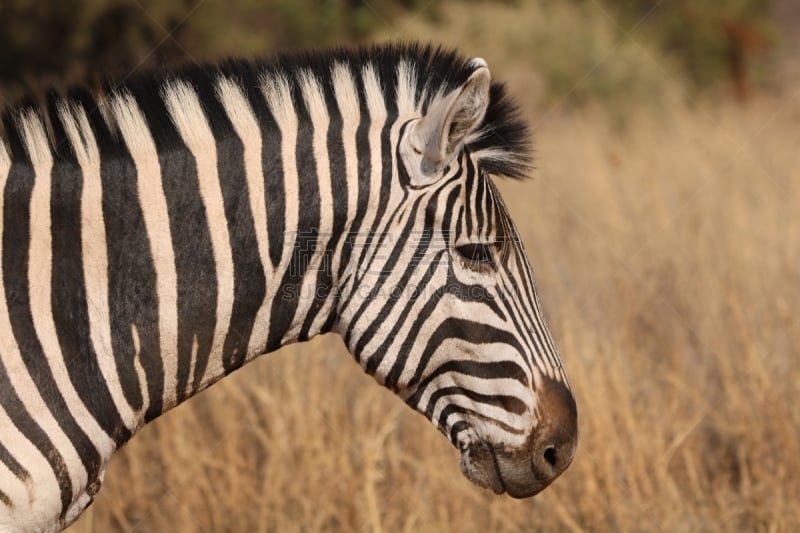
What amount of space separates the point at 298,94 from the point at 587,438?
2749mm

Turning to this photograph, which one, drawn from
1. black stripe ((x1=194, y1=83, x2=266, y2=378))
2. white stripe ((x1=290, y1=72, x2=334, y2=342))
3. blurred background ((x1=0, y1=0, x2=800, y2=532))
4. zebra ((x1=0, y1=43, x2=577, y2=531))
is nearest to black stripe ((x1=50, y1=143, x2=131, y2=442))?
zebra ((x1=0, y1=43, x2=577, y2=531))

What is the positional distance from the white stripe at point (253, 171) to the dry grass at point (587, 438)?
1.19 meters

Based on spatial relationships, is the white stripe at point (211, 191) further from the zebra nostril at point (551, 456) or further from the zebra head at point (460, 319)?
the zebra nostril at point (551, 456)

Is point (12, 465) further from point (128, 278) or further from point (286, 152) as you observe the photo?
point (286, 152)

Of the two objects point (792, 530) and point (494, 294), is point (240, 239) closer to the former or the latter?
point (494, 294)

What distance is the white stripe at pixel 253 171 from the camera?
251 centimetres

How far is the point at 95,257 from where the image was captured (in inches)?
95.0

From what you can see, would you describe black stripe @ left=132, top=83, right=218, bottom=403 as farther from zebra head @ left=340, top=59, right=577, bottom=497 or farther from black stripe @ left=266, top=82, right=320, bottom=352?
zebra head @ left=340, top=59, right=577, bottom=497

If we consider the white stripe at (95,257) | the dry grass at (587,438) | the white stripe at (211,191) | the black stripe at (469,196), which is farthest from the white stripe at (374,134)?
the dry grass at (587,438)

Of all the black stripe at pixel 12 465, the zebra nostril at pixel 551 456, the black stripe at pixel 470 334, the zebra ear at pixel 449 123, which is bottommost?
the zebra nostril at pixel 551 456

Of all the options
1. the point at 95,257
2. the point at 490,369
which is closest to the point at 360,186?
the point at 490,369

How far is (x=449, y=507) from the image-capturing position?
4418 mm

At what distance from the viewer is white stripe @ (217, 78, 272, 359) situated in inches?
98.8

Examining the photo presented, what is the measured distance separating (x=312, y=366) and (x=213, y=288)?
2.58 meters
